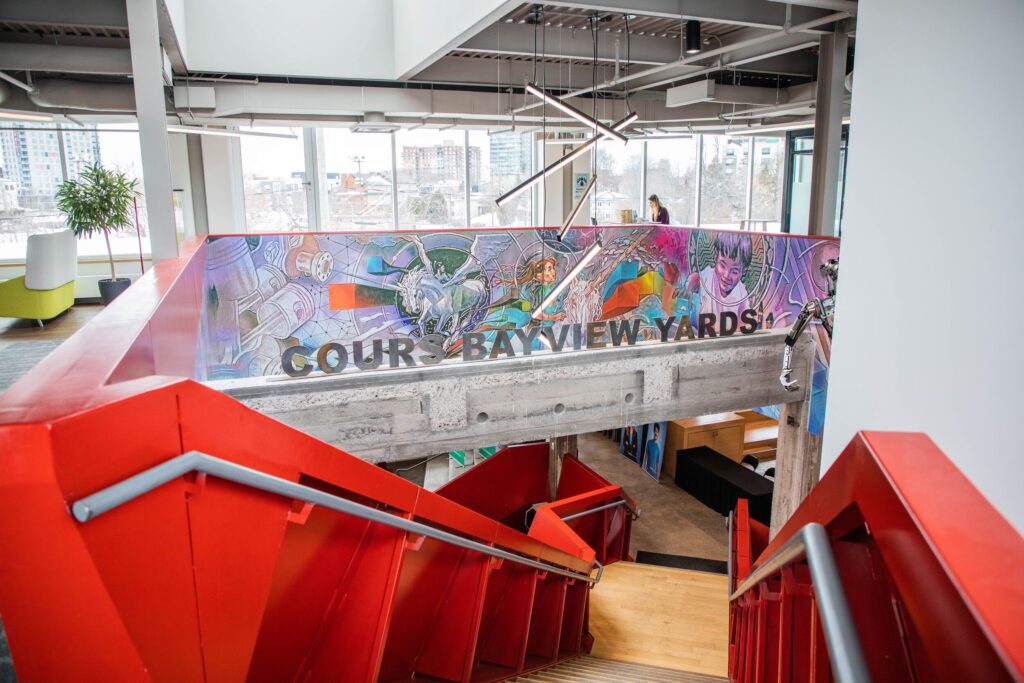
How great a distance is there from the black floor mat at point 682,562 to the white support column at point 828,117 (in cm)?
552

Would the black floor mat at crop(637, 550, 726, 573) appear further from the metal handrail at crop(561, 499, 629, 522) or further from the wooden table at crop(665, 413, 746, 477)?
the wooden table at crop(665, 413, 746, 477)

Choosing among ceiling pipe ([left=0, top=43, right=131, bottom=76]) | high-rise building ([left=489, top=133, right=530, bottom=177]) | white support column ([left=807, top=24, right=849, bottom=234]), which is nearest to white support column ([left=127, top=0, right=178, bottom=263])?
ceiling pipe ([left=0, top=43, right=131, bottom=76])

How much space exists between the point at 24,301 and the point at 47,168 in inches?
288

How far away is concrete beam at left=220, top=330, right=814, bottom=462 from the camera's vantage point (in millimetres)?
7367

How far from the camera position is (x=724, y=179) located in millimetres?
18938

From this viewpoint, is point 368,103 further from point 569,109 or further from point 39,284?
point 569,109

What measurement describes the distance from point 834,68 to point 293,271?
801 cm

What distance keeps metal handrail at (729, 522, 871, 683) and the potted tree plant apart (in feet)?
38.8

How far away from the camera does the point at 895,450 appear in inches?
55.6

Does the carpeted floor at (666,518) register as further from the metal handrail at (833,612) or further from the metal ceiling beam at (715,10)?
the metal handrail at (833,612)

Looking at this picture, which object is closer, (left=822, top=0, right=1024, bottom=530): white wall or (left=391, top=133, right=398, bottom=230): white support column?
(left=822, top=0, right=1024, bottom=530): white wall

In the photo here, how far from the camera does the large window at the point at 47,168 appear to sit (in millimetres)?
13453

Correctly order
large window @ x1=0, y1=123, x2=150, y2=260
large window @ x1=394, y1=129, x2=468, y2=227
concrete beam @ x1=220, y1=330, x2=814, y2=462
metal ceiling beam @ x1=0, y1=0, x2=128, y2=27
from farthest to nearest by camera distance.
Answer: large window @ x1=394, y1=129, x2=468, y2=227, large window @ x1=0, y1=123, x2=150, y2=260, concrete beam @ x1=220, y1=330, x2=814, y2=462, metal ceiling beam @ x1=0, y1=0, x2=128, y2=27

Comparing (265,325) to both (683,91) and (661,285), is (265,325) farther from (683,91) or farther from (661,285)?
(683,91)
